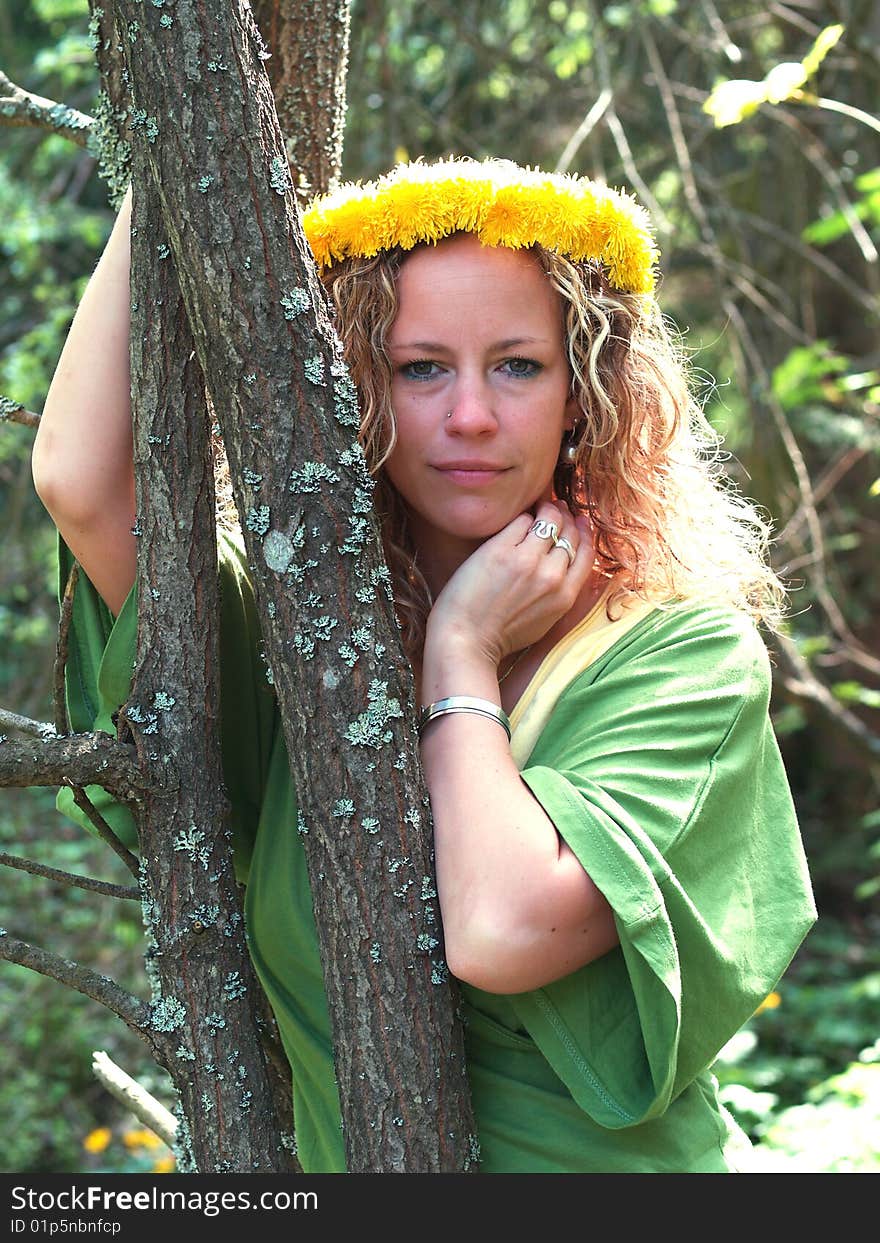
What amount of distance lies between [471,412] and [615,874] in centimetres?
54

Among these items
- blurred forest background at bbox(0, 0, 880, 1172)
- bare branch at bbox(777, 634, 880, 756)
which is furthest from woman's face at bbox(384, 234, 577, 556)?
blurred forest background at bbox(0, 0, 880, 1172)

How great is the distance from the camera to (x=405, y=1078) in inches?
48.1

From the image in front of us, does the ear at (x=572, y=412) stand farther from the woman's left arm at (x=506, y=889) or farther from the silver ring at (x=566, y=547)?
the woman's left arm at (x=506, y=889)

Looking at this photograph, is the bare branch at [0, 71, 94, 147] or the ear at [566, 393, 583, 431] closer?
the ear at [566, 393, 583, 431]

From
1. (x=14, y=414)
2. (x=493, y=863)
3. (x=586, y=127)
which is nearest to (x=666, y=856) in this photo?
(x=493, y=863)

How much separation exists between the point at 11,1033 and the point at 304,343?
11.6ft

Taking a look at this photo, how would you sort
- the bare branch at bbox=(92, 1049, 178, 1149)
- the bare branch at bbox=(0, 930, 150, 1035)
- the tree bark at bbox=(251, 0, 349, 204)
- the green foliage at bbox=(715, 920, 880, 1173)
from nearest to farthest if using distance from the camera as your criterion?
the bare branch at bbox=(0, 930, 150, 1035), the bare branch at bbox=(92, 1049, 178, 1149), the tree bark at bbox=(251, 0, 349, 204), the green foliage at bbox=(715, 920, 880, 1173)

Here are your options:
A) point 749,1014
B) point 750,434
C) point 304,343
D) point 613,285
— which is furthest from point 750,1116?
point 304,343

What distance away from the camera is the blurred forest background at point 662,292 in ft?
11.4

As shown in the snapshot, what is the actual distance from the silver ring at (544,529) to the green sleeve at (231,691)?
0.36m

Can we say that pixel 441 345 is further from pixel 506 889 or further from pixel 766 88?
pixel 766 88

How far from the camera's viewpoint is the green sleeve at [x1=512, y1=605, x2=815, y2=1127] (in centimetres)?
122

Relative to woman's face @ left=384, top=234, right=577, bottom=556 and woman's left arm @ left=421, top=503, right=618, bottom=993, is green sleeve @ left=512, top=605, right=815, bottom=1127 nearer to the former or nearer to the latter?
woman's left arm @ left=421, top=503, right=618, bottom=993

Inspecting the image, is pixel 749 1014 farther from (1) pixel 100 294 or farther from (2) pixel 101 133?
(2) pixel 101 133
